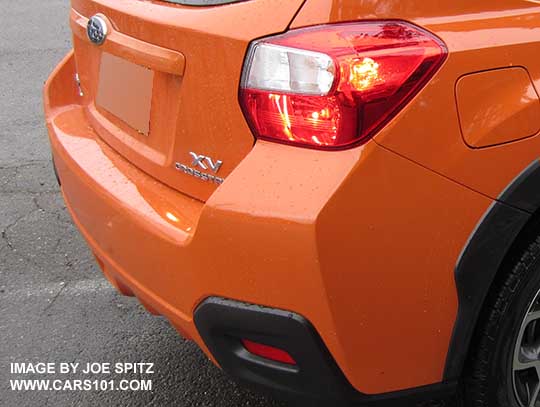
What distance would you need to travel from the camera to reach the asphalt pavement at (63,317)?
104 inches

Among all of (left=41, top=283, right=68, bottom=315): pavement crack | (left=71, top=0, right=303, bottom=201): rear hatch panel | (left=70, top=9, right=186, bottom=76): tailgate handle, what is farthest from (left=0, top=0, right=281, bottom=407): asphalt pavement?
(left=70, top=9, right=186, bottom=76): tailgate handle

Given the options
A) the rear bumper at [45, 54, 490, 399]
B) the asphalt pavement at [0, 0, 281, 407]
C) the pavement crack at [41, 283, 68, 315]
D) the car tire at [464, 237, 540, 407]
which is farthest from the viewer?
the pavement crack at [41, 283, 68, 315]

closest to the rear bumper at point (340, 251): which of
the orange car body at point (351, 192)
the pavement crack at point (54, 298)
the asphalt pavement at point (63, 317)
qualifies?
the orange car body at point (351, 192)

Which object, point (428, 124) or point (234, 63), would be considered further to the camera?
point (234, 63)

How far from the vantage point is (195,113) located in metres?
1.88

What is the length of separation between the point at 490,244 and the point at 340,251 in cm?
41

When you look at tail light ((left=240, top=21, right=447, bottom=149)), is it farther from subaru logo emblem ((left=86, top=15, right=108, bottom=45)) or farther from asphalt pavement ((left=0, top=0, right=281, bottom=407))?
asphalt pavement ((left=0, top=0, right=281, bottom=407))

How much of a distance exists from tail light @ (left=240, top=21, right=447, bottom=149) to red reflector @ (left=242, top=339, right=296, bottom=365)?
505 millimetres

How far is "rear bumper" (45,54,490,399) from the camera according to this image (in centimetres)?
159

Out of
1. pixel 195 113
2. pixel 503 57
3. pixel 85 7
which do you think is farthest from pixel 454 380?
pixel 85 7

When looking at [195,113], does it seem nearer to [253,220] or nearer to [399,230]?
[253,220]

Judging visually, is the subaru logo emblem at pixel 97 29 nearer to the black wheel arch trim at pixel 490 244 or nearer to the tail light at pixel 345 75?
the tail light at pixel 345 75

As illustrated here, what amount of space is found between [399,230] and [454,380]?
51cm

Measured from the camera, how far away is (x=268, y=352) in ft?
5.85
